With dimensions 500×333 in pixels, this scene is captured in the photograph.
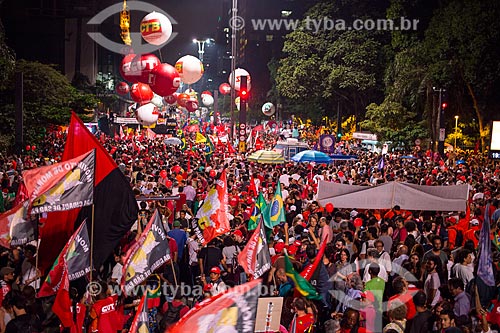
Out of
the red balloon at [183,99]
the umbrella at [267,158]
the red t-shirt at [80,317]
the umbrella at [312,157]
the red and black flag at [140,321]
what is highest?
the red balloon at [183,99]

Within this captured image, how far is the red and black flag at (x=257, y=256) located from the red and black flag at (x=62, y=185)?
207 centimetres

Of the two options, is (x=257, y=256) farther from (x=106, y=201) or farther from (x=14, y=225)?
(x=14, y=225)

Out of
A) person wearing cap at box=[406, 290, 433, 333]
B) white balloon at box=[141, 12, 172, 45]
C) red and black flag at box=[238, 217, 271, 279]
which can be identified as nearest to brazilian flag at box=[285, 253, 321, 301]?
red and black flag at box=[238, 217, 271, 279]

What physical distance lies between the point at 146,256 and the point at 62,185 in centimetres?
125

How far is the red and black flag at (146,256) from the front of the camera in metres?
7.38

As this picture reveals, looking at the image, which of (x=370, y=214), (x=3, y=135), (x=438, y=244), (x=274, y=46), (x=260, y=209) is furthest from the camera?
(x=274, y=46)

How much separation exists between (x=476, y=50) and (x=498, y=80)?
115 inches

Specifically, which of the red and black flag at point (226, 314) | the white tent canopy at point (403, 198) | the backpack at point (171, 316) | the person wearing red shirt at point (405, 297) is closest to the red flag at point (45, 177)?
the backpack at point (171, 316)

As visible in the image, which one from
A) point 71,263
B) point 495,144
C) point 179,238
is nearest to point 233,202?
point 179,238

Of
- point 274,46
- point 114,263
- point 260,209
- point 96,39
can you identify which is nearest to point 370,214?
point 260,209

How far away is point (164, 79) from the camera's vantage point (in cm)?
2117

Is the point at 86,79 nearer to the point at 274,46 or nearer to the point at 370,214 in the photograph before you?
the point at 274,46

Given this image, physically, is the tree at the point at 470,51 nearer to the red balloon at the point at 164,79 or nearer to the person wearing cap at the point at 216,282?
the red balloon at the point at 164,79

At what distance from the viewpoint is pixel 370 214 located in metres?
12.9
